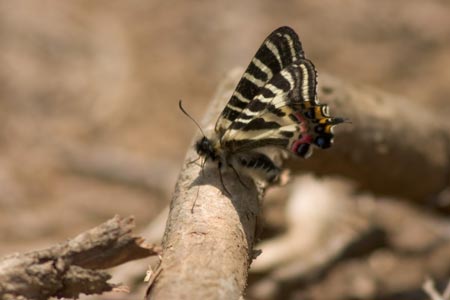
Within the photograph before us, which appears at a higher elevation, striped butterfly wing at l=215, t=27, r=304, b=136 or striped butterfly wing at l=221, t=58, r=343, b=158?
striped butterfly wing at l=215, t=27, r=304, b=136

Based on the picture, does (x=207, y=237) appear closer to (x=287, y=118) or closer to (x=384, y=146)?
(x=287, y=118)

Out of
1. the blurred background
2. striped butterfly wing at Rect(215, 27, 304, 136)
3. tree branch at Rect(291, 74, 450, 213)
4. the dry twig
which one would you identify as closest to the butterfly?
striped butterfly wing at Rect(215, 27, 304, 136)

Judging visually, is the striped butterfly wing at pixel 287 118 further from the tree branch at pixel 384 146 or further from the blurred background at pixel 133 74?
the blurred background at pixel 133 74

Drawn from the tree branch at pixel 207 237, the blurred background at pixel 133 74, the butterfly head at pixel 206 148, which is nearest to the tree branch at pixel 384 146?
the butterfly head at pixel 206 148

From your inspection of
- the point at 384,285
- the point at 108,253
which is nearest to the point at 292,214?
the point at 384,285

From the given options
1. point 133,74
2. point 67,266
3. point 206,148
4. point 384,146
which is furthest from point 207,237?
point 133,74

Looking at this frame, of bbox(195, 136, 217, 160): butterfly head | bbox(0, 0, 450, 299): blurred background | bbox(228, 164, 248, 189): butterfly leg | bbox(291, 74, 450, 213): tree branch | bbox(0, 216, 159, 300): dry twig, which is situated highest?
bbox(0, 0, 450, 299): blurred background

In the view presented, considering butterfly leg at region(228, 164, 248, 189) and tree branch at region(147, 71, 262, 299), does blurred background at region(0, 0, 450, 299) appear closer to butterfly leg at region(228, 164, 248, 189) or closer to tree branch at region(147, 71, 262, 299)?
butterfly leg at region(228, 164, 248, 189)
